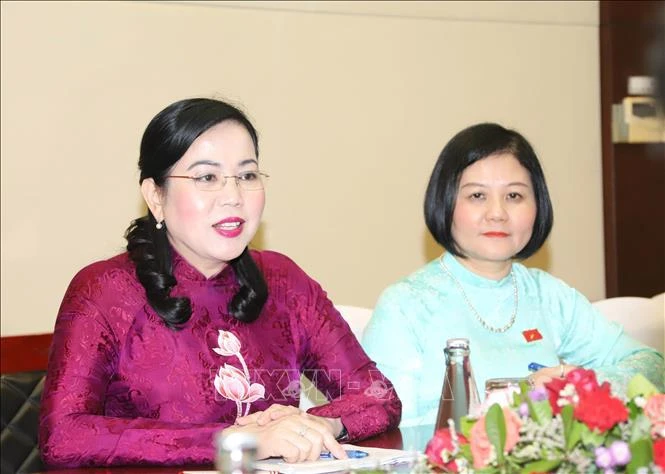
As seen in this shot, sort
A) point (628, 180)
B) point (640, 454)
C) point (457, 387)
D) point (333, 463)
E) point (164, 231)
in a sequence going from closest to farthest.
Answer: point (640, 454), point (457, 387), point (333, 463), point (164, 231), point (628, 180)

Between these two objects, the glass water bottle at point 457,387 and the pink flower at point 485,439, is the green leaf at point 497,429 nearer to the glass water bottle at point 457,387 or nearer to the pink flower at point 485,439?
the pink flower at point 485,439

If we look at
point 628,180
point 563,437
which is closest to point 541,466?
point 563,437

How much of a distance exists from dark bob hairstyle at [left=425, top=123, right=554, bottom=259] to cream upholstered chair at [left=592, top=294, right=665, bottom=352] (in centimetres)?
53

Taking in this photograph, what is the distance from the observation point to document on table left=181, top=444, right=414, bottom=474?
1.88 meters

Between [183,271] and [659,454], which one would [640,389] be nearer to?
[659,454]

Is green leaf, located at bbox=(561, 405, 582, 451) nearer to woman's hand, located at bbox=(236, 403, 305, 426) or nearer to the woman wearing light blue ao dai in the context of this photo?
woman's hand, located at bbox=(236, 403, 305, 426)

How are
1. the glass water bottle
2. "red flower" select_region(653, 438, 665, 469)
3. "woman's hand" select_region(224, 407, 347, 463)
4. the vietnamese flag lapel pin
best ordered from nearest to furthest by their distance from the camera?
1. "red flower" select_region(653, 438, 665, 469)
2. the glass water bottle
3. "woman's hand" select_region(224, 407, 347, 463)
4. the vietnamese flag lapel pin

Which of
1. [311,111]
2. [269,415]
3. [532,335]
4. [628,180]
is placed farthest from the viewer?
[628,180]

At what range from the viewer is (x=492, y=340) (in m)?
2.87

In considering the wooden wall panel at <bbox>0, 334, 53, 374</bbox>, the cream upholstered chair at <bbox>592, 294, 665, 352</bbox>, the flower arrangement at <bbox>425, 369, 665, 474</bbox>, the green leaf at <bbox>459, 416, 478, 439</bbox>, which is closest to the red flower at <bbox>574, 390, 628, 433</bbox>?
the flower arrangement at <bbox>425, 369, 665, 474</bbox>

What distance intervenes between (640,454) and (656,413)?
9cm

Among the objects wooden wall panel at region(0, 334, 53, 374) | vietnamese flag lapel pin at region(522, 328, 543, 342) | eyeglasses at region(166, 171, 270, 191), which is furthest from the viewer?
wooden wall panel at region(0, 334, 53, 374)

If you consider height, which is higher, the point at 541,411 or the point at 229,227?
the point at 229,227

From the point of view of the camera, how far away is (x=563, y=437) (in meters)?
1.36
